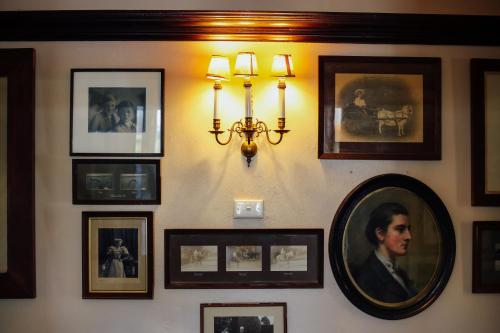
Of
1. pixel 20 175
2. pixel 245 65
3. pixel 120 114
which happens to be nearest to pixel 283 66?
pixel 245 65

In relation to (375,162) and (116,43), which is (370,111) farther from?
(116,43)

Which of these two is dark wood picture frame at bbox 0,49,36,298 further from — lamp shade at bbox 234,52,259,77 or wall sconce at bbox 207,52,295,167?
lamp shade at bbox 234,52,259,77

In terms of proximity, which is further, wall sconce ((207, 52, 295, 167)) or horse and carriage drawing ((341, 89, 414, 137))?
horse and carriage drawing ((341, 89, 414, 137))

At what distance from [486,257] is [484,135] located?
0.62 meters

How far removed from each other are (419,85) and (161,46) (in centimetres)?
132

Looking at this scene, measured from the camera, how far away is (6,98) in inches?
89.7

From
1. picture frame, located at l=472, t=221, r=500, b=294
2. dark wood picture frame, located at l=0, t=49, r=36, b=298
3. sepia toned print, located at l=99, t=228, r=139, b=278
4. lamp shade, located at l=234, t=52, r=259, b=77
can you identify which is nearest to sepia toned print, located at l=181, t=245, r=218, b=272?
sepia toned print, located at l=99, t=228, r=139, b=278

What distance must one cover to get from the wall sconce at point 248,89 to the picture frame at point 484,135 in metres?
0.96

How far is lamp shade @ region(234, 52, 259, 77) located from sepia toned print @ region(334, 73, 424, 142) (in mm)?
444

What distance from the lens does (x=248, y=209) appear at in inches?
90.4

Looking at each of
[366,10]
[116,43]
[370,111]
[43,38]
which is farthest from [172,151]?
[366,10]

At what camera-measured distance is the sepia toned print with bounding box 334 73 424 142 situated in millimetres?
2305

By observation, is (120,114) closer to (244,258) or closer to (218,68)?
(218,68)

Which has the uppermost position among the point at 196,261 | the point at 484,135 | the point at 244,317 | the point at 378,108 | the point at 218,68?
the point at 218,68
